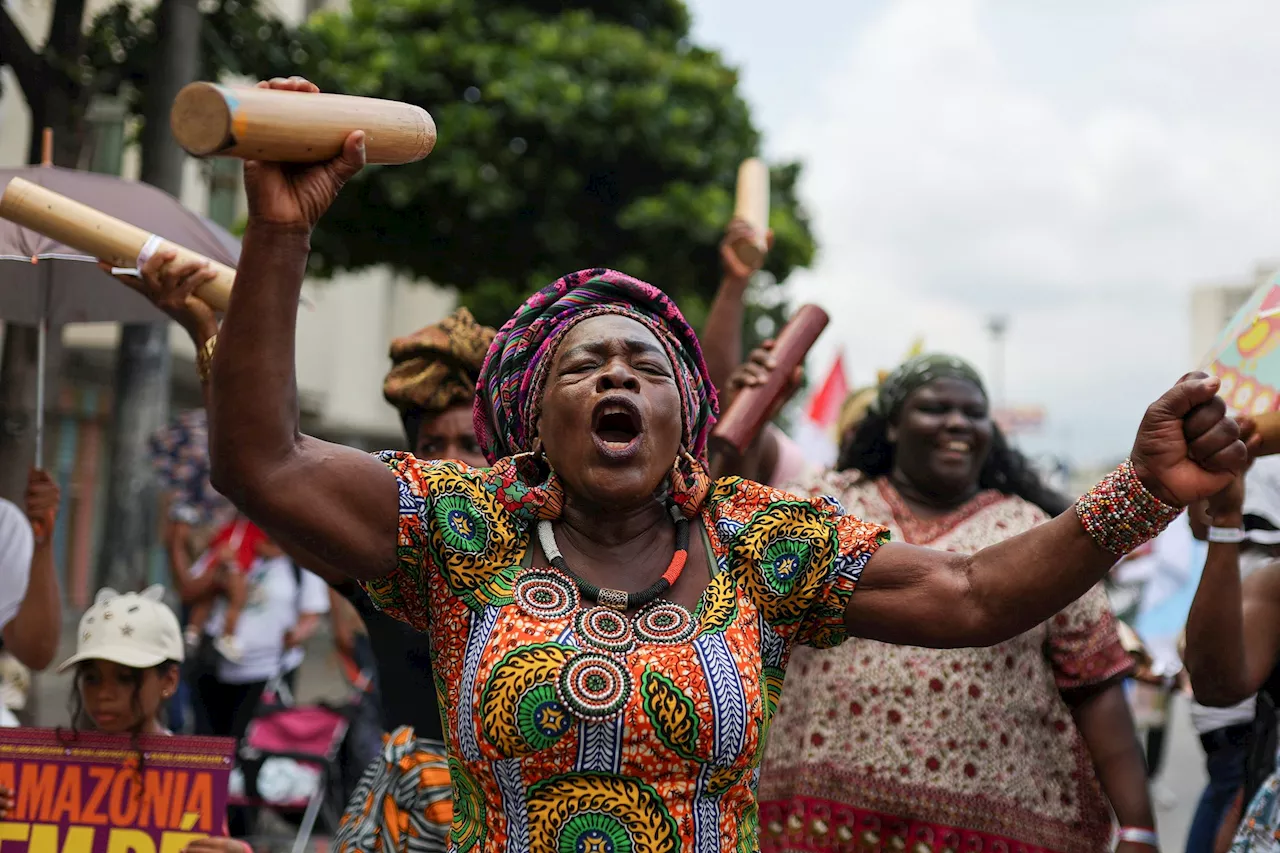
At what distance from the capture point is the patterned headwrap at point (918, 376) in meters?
4.26

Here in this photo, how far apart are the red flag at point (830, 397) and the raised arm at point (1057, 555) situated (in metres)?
9.00

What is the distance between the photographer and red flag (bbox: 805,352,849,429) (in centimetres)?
1162

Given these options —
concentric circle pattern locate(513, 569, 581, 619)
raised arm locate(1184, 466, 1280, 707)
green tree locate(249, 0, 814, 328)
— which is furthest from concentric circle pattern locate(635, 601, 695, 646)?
green tree locate(249, 0, 814, 328)

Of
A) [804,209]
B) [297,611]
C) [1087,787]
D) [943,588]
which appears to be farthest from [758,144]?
[943,588]

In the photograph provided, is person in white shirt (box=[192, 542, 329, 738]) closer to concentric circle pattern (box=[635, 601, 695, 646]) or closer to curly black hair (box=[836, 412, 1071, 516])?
curly black hair (box=[836, 412, 1071, 516])

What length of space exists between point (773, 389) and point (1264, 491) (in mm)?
1451

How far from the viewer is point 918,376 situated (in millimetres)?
4289

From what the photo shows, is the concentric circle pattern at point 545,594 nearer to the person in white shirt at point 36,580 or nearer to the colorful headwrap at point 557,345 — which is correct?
the colorful headwrap at point 557,345

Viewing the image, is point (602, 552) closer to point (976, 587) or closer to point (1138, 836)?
point (976, 587)

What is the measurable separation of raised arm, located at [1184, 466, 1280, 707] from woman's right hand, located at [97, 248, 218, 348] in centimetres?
229

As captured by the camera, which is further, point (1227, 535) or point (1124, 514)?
point (1227, 535)

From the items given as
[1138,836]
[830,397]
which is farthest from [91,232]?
[830,397]

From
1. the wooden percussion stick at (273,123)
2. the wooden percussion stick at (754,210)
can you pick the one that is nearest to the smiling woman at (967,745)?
the wooden percussion stick at (754,210)

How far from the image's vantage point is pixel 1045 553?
8.06 ft
